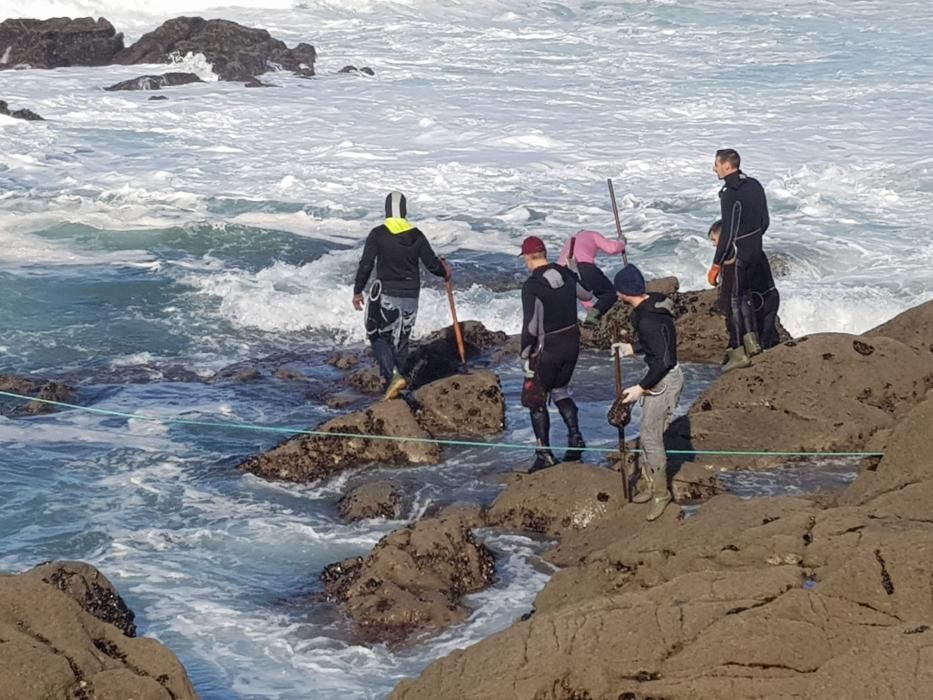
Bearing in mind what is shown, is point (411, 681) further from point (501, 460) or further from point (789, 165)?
point (789, 165)

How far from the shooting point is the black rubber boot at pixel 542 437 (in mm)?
10922

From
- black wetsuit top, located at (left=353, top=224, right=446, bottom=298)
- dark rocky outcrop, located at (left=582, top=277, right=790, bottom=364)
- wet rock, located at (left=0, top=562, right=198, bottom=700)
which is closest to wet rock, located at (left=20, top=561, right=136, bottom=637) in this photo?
wet rock, located at (left=0, top=562, right=198, bottom=700)

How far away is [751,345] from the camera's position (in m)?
12.7

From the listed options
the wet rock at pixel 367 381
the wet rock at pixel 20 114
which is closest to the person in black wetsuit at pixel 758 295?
the wet rock at pixel 367 381

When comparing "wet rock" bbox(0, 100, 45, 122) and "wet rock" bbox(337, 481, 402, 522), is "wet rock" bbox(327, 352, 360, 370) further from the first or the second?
"wet rock" bbox(0, 100, 45, 122)

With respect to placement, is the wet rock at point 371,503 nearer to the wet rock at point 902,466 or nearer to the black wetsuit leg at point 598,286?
the black wetsuit leg at point 598,286

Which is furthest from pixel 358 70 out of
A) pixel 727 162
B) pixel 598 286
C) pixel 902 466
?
pixel 902 466

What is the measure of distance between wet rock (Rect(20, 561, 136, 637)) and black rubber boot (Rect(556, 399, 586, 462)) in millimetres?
3886

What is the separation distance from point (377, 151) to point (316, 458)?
17.5 metres

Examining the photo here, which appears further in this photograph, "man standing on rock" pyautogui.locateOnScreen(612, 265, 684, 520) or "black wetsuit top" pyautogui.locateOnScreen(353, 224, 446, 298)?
"black wetsuit top" pyautogui.locateOnScreen(353, 224, 446, 298)

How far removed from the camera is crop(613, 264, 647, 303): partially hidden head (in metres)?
8.95

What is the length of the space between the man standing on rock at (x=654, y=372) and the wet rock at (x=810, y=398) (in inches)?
64.8

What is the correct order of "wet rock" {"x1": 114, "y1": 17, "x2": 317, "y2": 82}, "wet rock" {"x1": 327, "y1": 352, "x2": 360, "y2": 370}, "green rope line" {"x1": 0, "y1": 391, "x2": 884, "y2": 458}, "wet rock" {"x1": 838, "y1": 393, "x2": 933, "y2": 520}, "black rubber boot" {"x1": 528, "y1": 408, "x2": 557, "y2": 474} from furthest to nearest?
"wet rock" {"x1": 114, "y1": 17, "x2": 317, "y2": 82} → "wet rock" {"x1": 327, "y1": 352, "x2": 360, "y2": 370} → "black rubber boot" {"x1": 528, "y1": 408, "x2": 557, "y2": 474} → "green rope line" {"x1": 0, "y1": 391, "x2": 884, "y2": 458} → "wet rock" {"x1": 838, "y1": 393, "x2": 933, "y2": 520}

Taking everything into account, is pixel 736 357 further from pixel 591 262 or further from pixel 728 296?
pixel 591 262
